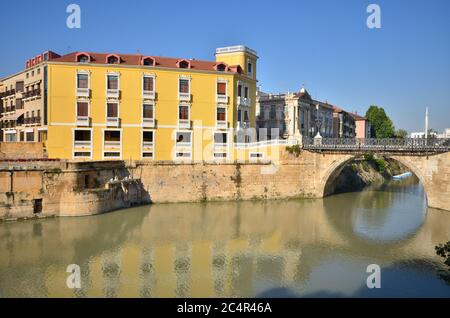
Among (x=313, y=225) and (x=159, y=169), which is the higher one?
(x=159, y=169)

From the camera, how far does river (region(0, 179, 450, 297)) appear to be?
1647 cm

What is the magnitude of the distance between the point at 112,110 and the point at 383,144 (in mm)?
22811

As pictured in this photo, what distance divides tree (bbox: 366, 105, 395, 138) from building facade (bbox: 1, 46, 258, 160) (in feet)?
168

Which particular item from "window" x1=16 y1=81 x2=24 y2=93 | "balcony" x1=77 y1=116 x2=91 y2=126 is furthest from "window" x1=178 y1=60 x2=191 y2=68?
"window" x1=16 y1=81 x2=24 y2=93

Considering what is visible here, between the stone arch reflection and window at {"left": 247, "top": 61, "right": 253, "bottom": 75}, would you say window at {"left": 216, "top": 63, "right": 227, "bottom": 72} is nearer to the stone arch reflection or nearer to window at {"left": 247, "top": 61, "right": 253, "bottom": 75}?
window at {"left": 247, "top": 61, "right": 253, "bottom": 75}

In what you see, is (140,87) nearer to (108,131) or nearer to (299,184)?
(108,131)

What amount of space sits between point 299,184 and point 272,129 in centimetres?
1913

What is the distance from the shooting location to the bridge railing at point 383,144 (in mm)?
32156

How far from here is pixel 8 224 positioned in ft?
83.7

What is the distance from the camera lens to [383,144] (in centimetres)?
3356

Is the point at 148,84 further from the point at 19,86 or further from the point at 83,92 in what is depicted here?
the point at 19,86

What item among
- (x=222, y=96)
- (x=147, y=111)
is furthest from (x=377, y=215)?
(x=147, y=111)
